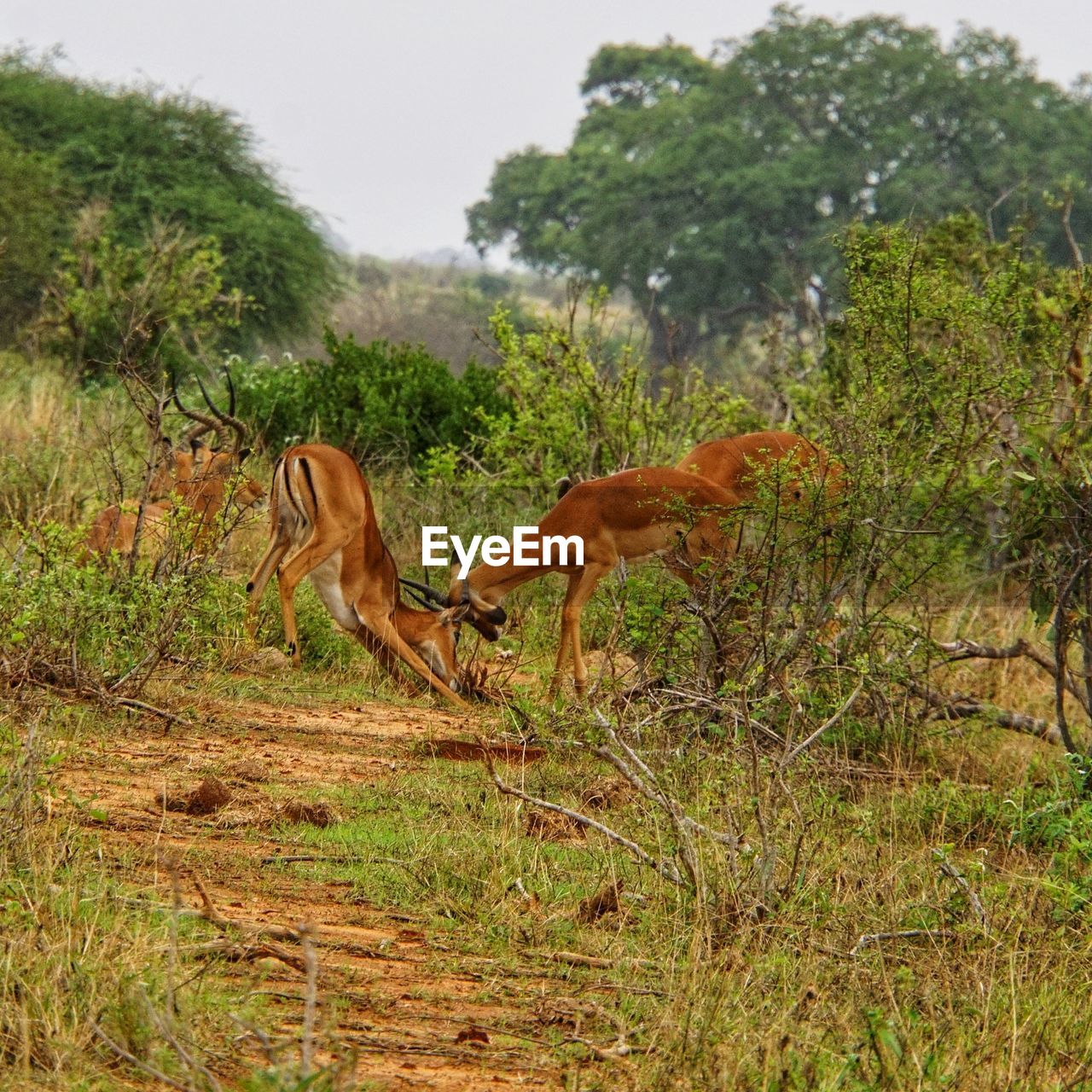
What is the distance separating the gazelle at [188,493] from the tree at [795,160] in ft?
81.9

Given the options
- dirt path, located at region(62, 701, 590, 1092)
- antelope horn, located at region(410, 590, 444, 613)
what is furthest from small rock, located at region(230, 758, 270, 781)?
antelope horn, located at region(410, 590, 444, 613)

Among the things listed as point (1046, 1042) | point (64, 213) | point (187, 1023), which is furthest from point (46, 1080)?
point (64, 213)

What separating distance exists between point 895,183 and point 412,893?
32647mm

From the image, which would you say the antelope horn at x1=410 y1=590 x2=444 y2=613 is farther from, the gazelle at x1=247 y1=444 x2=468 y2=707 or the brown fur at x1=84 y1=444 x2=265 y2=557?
the brown fur at x1=84 y1=444 x2=265 y2=557

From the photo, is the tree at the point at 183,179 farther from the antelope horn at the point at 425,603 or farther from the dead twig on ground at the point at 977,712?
the dead twig on ground at the point at 977,712

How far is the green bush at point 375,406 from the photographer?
41.0 ft

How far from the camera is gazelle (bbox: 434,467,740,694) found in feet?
26.6

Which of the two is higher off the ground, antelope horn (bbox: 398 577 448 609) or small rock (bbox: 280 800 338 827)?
antelope horn (bbox: 398 577 448 609)

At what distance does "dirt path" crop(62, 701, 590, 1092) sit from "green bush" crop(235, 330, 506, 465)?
19.2 feet

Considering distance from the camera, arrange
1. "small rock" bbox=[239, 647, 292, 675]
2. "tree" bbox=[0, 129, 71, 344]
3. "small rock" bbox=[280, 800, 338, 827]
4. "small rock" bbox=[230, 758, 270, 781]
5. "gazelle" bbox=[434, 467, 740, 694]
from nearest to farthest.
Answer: "small rock" bbox=[280, 800, 338, 827]
"small rock" bbox=[230, 758, 270, 781]
"small rock" bbox=[239, 647, 292, 675]
"gazelle" bbox=[434, 467, 740, 694]
"tree" bbox=[0, 129, 71, 344]

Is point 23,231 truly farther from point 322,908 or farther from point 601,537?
point 322,908

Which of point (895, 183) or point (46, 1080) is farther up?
point (895, 183)

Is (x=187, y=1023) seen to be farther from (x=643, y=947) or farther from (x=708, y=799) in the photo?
(x=708, y=799)

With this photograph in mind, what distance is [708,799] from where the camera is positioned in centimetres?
502
